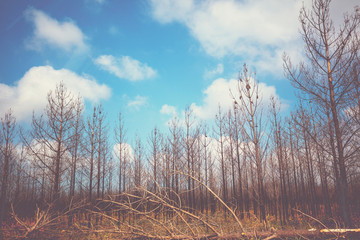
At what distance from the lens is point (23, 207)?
56.5 ft

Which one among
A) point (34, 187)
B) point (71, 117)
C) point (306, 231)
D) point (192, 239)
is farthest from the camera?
point (34, 187)

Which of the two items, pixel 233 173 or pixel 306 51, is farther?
pixel 233 173

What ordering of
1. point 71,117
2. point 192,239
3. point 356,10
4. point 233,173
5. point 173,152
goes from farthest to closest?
point 233,173
point 173,152
point 71,117
point 356,10
point 192,239

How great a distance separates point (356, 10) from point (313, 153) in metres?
10.5

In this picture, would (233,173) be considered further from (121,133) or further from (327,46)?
(327,46)

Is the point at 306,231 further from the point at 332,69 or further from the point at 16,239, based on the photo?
the point at 16,239

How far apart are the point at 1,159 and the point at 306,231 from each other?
64.9 ft

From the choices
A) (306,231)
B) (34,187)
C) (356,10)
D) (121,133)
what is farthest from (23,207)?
(356,10)

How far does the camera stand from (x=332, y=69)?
6312 mm

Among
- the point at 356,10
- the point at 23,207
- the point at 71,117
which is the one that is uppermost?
the point at 356,10

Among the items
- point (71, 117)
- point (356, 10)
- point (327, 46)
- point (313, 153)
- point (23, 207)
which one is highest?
point (356, 10)

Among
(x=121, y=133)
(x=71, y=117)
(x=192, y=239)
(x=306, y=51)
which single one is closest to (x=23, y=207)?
(x=121, y=133)

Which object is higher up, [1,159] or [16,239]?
[1,159]

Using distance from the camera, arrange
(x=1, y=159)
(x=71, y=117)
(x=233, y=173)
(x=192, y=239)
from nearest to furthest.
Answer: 1. (x=192, y=239)
2. (x=71, y=117)
3. (x=233, y=173)
4. (x=1, y=159)
